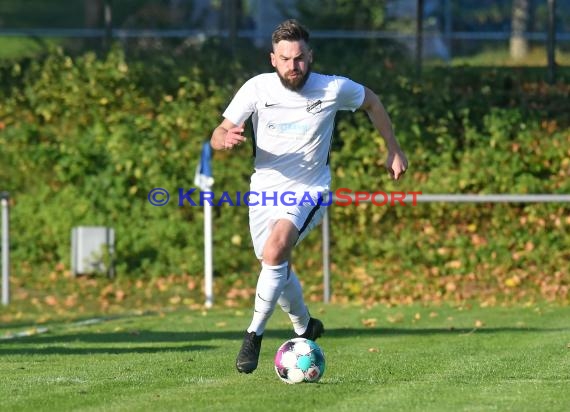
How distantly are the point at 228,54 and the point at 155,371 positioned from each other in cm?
1038

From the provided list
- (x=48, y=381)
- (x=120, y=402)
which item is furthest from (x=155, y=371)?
(x=120, y=402)

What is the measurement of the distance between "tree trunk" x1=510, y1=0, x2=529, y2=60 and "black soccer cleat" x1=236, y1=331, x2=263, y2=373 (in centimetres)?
1176

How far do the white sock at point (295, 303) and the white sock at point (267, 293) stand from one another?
453mm

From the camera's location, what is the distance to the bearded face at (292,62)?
28.7 ft

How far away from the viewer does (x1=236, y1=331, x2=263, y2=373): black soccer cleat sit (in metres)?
8.47

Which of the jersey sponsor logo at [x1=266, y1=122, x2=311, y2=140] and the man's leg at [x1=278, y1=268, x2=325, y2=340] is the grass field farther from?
the jersey sponsor logo at [x1=266, y1=122, x2=311, y2=140]

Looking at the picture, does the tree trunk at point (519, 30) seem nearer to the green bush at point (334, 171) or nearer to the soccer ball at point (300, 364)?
the green bush at point (334, 171)

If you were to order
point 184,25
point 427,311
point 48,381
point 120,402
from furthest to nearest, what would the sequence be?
point 184,25
point 427,311
point 48,381
point 120,402

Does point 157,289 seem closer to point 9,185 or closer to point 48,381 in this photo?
point 9,185

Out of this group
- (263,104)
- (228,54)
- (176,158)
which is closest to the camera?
(263,104)

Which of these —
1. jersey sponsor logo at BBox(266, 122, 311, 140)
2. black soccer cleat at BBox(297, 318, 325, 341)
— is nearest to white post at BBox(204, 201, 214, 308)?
black soccer cleat at BBox(297, 318, 325, 341)

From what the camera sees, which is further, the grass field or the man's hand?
the man's hand

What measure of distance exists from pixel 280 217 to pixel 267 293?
1.65 feet

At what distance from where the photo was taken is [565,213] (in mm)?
16516
